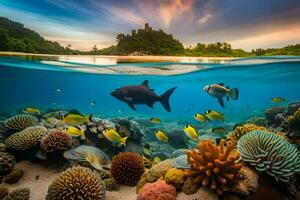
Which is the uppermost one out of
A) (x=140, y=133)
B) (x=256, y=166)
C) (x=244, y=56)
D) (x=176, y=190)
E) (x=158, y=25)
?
(x=158, y=25)

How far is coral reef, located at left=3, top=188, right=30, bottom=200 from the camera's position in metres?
5.93

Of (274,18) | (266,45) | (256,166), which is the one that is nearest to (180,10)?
(274,18)

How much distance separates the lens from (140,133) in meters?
11.3

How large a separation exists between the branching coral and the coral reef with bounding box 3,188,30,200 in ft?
13.3

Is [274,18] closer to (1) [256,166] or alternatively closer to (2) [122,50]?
(2) [122,50]

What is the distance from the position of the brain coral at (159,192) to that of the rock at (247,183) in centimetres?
116

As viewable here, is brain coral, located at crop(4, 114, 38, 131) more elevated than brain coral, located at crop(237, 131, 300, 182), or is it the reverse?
brain coral, located at crop(237, 131, 300, 182)

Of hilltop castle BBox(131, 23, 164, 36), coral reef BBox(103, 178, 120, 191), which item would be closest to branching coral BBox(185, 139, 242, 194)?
coral reef BBox(103, 178, 120, 191)

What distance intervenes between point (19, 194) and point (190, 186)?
408 centimetres

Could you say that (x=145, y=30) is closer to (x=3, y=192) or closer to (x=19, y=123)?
(x=19, y=123)

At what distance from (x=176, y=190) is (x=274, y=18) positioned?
1259 cm

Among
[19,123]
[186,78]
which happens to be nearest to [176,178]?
[19,123]

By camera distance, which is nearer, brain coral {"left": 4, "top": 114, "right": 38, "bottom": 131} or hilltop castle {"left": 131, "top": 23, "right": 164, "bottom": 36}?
brain coral {"left": 4, "top": 114, "right": 38, "bottom": 131}

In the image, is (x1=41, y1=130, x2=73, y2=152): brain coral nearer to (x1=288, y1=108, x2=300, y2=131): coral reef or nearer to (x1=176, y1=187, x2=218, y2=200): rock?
(x1=176, y1=187, x2=218, y2=200): rock
